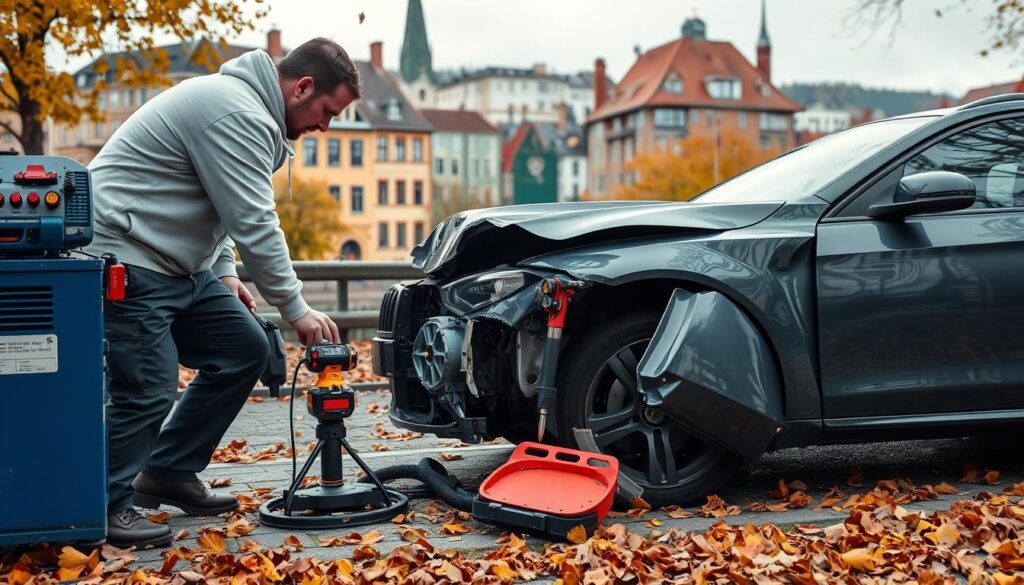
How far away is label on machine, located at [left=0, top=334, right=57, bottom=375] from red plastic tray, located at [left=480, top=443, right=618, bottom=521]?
1658mm

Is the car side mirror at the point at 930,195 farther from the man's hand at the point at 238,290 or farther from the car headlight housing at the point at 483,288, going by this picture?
the man's hand at the point at 238,290

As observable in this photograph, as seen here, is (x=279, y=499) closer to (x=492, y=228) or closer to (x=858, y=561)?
(x=492, y=228)

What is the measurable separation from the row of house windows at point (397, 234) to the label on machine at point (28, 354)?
89499mm

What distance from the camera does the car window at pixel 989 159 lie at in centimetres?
560

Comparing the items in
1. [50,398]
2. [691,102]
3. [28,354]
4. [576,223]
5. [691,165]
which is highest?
[691,102]

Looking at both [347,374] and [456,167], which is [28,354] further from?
[456,167]

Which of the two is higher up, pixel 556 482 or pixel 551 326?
pixel 551 326

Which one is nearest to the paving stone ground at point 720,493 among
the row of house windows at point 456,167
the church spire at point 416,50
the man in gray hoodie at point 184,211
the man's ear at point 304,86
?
the man in gray hoodie at point 184,211

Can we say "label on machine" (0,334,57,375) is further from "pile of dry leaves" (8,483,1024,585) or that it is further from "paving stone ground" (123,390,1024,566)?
"paving stone ground" (123,390,1024,566)

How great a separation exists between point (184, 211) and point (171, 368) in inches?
23.5

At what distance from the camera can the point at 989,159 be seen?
5.66 m

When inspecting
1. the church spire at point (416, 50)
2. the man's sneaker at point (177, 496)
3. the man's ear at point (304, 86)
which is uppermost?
the church spire at point (416, 50)

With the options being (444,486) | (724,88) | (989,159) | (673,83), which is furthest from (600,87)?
(444,486)

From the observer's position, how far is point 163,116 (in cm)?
479
